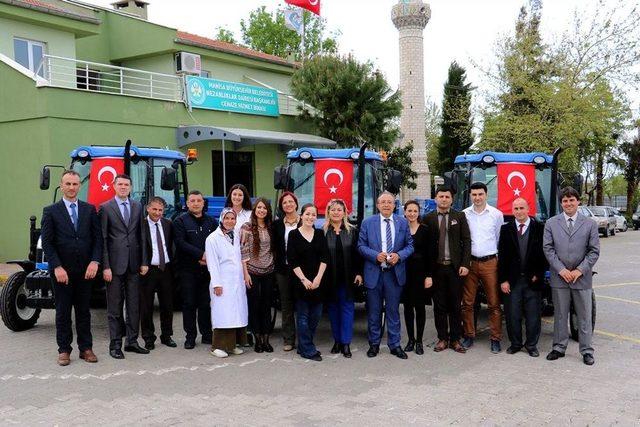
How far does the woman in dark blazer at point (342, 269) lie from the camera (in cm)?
755

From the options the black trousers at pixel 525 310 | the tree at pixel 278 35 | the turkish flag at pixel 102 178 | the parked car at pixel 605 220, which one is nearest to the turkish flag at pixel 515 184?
the black trousers at pixel 525 310

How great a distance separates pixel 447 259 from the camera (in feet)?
25.2

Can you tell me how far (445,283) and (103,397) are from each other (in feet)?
13.1

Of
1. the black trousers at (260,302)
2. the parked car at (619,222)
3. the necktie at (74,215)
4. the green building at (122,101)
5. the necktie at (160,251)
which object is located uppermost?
the green building at (122,101)

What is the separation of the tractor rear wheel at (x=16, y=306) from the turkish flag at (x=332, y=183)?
4498 mm

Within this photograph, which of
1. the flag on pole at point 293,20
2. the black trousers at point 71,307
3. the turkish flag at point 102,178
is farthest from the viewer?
the flag on pole at point 293,20

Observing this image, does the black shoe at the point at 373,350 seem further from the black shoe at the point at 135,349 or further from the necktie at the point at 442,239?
the black shoe at the point at 135,349

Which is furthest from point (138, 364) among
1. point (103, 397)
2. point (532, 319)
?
point (532, 319)

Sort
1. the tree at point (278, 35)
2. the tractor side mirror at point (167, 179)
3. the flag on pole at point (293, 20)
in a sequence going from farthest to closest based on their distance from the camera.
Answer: the tree at point (278, 35), the flag on pole at point (293, 20), the tractor side mirror at point (167, 179)

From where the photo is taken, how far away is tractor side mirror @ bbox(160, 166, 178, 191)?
392 inches

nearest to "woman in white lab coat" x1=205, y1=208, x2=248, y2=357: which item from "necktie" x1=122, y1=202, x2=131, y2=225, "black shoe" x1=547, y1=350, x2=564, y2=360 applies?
"necktie" x1=122, y1=202, x2=131, y2=225

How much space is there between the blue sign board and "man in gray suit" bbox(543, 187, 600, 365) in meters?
15.4

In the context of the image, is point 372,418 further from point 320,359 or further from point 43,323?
point 43,323

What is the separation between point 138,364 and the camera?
731 cm
